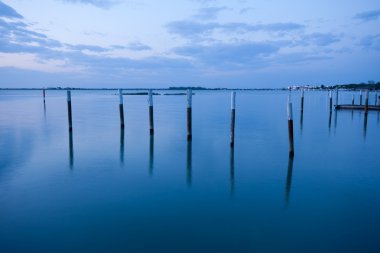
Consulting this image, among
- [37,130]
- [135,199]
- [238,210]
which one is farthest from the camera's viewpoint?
[37,130]

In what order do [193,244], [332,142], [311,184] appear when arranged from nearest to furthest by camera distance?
[193,244], [311,184], [332,142]

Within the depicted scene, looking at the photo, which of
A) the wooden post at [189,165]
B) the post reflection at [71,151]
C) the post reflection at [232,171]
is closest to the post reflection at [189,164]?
the wooden post at [189,165]

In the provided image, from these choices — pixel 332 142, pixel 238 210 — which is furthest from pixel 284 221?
pixel 332 142

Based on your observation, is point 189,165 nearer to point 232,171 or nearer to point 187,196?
point 232,171

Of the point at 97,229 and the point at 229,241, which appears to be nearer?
the point at 229,241

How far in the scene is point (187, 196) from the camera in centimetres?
770

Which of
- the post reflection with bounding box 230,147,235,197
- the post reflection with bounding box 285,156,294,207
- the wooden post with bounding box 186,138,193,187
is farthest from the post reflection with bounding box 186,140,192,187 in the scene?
the post reflection with bounding box 285,156,294,207

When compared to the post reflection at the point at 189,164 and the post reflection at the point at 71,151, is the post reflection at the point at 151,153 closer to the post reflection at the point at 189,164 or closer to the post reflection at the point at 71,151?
the post reflection at the point at 189,164

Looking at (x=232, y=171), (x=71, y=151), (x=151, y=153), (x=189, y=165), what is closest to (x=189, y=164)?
(x=189, y=165)

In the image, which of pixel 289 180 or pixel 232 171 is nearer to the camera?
pixel 289 180

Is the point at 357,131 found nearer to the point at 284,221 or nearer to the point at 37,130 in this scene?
the point at 284,221

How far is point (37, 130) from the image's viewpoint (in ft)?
61.7

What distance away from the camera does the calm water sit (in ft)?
17.6

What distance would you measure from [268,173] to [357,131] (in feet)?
40.0
